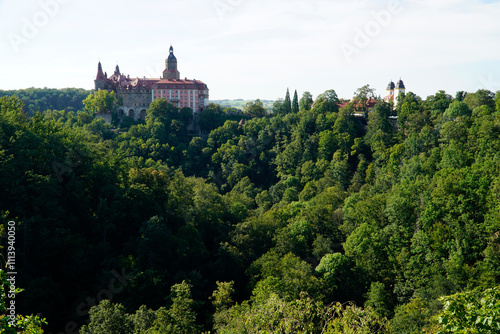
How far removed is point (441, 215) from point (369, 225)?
6482mm

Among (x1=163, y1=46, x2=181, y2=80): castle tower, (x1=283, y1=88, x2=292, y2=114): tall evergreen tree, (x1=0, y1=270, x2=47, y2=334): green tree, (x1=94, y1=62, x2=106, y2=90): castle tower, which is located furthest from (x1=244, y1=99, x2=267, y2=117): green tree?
(x1=0, y1=270, x2=47, y2=334): green tree

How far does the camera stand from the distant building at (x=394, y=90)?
78.3 meters

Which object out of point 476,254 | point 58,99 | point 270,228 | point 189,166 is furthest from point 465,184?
point 58,99

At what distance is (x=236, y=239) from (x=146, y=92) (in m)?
56.9

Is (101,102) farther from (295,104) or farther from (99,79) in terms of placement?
(295,104)

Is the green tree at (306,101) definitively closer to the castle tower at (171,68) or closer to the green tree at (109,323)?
the castle tower at (171,68)

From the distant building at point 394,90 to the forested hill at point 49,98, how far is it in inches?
3019

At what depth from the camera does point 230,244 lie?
41.1 m

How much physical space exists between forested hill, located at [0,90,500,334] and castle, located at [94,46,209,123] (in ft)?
132

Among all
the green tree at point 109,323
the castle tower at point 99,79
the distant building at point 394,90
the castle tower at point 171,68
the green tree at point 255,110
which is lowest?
the green tree at point 109,323

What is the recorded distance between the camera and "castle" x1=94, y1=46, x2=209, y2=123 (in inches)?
3472

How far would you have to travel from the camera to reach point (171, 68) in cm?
9481

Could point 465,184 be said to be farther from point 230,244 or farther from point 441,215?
point 230,244

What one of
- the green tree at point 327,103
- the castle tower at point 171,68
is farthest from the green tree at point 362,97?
the castle tower at point 171,68
